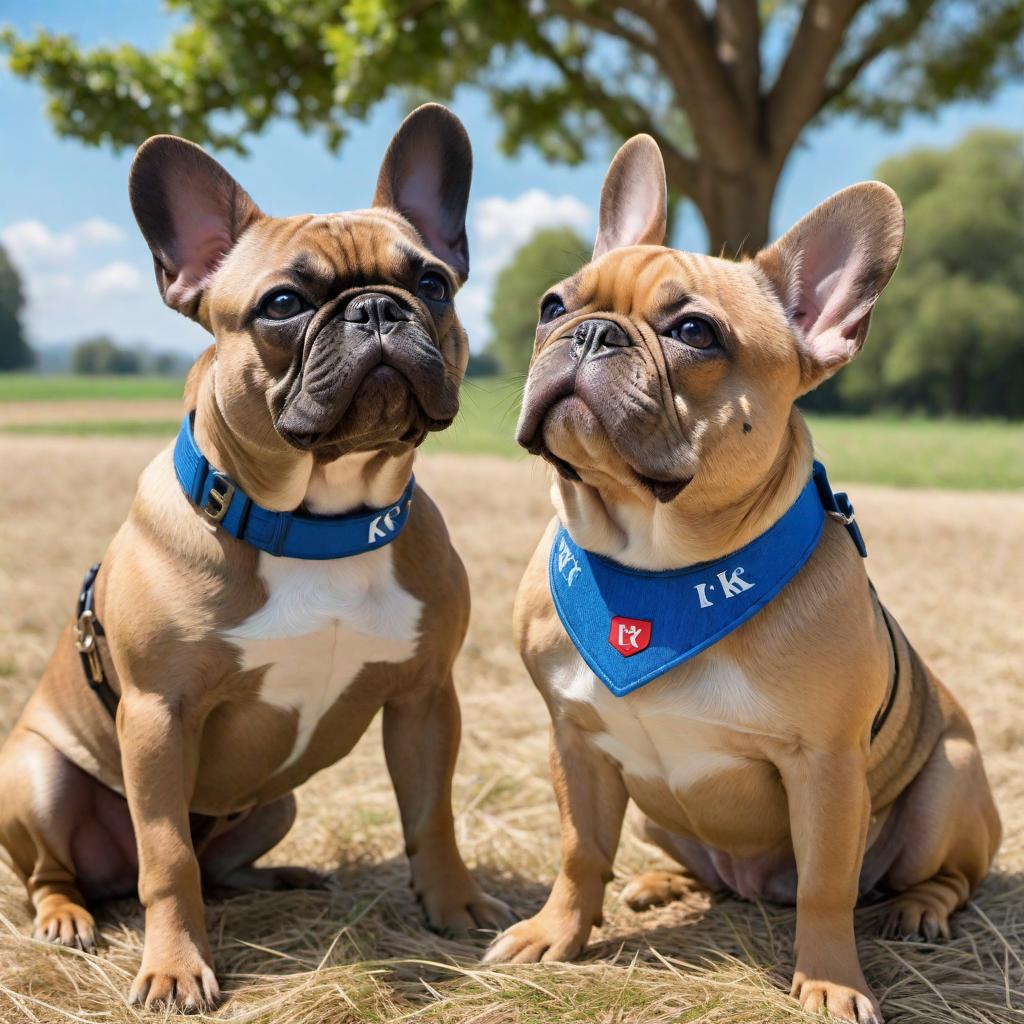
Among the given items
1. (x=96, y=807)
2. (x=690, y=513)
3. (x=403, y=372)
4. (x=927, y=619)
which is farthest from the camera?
(x=927, y=619)

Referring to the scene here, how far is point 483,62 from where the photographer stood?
12836 millimetres

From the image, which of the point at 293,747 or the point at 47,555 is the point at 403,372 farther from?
the point at 47,555

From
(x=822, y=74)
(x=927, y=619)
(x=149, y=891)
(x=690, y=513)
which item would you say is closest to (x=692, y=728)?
(x=690, y=513)

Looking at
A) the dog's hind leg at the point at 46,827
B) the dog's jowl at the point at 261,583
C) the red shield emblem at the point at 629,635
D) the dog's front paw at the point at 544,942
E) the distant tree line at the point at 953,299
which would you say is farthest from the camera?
the distant tree line at the point at 953,299

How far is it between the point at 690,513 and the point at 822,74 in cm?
1200

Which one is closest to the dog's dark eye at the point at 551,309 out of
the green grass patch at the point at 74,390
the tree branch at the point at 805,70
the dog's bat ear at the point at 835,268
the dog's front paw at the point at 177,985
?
the dog's bat ear at the point at 835,268

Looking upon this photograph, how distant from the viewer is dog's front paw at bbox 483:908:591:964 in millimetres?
2746

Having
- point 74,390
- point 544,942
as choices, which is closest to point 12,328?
point 74,390

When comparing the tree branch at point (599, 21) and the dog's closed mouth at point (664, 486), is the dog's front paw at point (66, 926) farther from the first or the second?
the tree branch at point (599, 21)

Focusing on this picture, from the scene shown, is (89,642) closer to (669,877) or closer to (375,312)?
(375,312)

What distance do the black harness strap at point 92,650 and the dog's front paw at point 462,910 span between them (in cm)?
100

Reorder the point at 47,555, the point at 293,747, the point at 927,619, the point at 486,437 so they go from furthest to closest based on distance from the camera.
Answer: the point at 486,437, the point at 47,555, the point at 927,619, the point at 293,747

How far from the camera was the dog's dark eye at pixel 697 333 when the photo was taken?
2.37 meters

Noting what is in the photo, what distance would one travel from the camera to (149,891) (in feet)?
8.60
